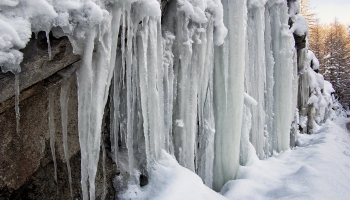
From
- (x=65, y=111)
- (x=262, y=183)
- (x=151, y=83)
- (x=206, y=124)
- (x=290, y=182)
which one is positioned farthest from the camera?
(x=206, y=124)

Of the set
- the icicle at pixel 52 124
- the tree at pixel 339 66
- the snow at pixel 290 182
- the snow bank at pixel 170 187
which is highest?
the icicle at pixel 52 124

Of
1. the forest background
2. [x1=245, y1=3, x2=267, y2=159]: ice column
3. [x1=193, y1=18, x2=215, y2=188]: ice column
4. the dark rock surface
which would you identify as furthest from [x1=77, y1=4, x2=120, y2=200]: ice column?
the forest background

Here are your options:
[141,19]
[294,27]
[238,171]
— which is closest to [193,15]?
[141,19]

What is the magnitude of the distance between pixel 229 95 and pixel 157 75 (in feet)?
4.29

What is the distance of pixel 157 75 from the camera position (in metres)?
2.62

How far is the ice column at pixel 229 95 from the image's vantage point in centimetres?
355

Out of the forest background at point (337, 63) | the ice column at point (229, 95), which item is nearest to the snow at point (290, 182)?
the ice column at point (229, 95)

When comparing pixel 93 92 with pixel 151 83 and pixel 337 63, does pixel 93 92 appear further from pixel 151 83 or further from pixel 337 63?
pixel 337 63

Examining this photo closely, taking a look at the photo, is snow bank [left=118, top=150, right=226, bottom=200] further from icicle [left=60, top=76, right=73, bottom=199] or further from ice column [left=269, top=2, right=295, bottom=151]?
ice column [left=269, top=2, right=295, bottom=151]

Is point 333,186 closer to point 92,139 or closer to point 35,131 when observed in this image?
point 92,139

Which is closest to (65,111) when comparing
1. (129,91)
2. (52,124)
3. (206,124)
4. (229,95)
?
(52,124)

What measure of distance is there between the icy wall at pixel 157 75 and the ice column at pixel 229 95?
0.01 meters

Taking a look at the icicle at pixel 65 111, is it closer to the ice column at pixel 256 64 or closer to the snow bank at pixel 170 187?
the snow bank at pixel 170 187

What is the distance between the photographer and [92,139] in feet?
6.86
